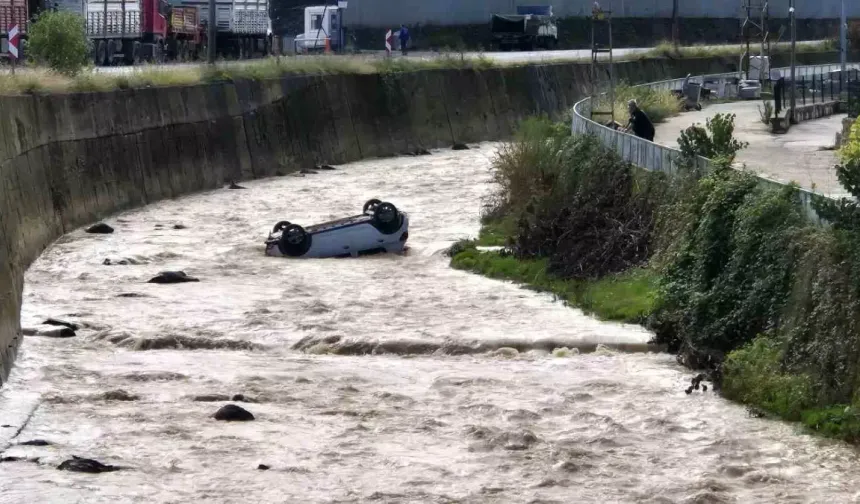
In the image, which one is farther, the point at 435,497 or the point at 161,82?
the point at 161,82

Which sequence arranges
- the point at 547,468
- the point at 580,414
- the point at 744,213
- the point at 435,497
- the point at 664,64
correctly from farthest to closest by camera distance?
the point at 664,64
the point at 744,213
the point at 580,414
the point at 547,468
the point at 435,497

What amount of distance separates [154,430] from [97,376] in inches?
103

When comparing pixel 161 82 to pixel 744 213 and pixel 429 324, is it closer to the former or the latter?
pixel 429 324

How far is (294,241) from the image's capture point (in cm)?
2850

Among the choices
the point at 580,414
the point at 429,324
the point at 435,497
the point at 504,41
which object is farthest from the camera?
the point at 504,41

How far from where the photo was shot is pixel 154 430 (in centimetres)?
1608

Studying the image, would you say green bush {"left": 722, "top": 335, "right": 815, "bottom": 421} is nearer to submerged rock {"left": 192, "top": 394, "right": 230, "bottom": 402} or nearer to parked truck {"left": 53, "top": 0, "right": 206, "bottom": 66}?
submerged rock {"left": 192, "top": 394, "right": 230, "bottom": 402}

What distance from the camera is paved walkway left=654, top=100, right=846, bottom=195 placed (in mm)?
27844

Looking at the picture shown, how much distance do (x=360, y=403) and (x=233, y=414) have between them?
1521mm

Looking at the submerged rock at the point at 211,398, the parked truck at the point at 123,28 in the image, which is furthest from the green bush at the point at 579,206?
the parked truck at the point at 123,28

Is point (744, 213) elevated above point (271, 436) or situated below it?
above

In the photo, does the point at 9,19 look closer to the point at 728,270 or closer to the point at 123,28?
the point at 123,28

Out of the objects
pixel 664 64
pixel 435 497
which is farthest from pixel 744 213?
pixel 664 64

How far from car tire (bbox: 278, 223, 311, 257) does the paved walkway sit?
7788 millimetres
